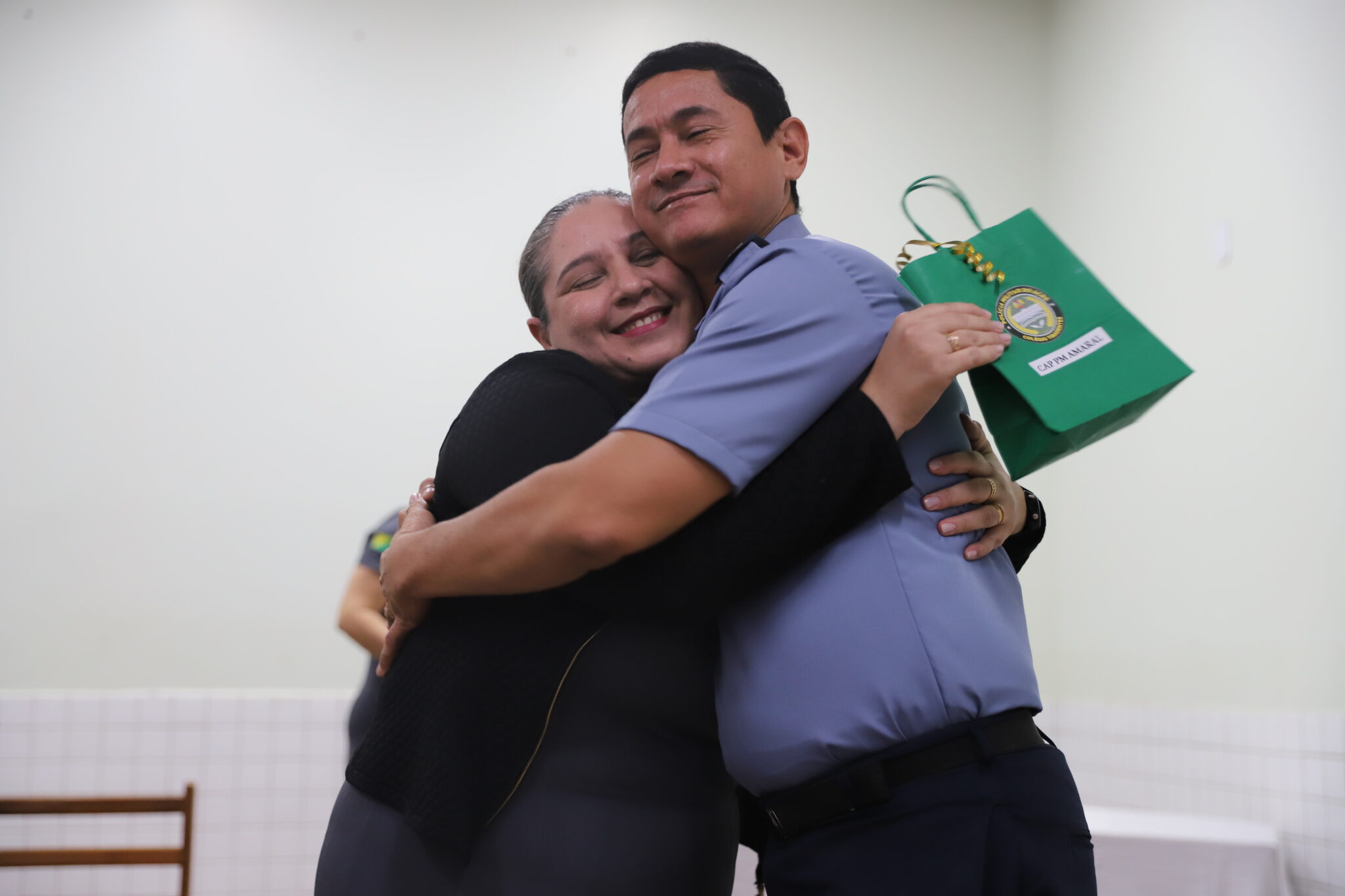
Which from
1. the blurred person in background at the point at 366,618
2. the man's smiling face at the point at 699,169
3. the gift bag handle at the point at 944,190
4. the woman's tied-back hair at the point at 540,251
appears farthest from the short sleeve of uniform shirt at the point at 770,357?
the blurred person in background at the point at 366,618

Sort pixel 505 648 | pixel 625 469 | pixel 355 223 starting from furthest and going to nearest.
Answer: pixel 355 223 → pixel 505 648 → pixel 625 469

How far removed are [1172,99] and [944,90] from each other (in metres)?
1.30

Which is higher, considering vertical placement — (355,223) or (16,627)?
(355,223)

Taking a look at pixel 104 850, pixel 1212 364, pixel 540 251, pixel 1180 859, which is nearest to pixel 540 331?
pixel 540 251

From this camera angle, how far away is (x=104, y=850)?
9.59 ft

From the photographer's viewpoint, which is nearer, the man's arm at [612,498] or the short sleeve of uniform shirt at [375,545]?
the man's arm at [612,498]

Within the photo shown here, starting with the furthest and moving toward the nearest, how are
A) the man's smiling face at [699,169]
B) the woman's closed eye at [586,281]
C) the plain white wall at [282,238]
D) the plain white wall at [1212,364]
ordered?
the plain white wall at [282,238]
the plain white wall at [1212,364]
the woman's closed eye at [586,281]
the man's smiling face at [699,169]

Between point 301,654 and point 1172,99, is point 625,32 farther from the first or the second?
point 301,654

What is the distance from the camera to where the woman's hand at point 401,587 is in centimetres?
124

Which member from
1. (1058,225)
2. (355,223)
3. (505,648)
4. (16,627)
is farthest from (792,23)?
(505,648)

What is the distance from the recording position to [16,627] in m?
4.65

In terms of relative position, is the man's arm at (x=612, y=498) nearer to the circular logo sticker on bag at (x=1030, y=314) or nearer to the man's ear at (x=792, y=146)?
the circular logo sticker on bag at (x=1030, y=314)

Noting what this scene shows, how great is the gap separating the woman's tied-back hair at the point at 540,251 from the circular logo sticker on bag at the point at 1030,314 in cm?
61

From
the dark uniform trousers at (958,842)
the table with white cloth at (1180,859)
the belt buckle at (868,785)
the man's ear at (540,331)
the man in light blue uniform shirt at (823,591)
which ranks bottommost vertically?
the table with white cloth at (1180,859)
